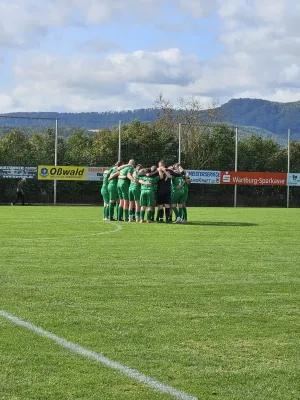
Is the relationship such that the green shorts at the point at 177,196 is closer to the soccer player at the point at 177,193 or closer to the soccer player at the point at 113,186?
the soccer player at the point at 177,193

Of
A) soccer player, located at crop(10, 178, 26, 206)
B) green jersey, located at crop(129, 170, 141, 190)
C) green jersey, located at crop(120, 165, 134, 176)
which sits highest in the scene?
Result: green jersey, located at crop(120, 165, 134, 176)

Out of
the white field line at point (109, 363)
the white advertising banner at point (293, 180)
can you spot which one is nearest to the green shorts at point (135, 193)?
the white field line at point (109, 363)

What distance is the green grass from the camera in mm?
5660

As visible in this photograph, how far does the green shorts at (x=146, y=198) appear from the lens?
24.0 metres

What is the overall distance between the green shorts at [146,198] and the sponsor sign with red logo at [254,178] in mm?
24330

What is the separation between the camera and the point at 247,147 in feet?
174

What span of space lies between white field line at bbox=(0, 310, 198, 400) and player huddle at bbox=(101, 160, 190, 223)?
653 inches

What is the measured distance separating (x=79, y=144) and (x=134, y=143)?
4985 mm

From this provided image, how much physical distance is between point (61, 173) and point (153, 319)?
3816 cm

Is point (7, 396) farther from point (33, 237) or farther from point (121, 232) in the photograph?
point (121, 232)

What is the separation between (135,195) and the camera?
2464cm

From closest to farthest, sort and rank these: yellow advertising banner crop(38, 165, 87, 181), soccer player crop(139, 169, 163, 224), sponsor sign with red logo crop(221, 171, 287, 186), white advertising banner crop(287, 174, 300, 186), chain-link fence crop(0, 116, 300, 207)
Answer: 1. soccer player crop(139, 169, 163, 224)
2. yellow advertising banner crop(38, 165, 87, 181)
3. chain-link fence crop(0, 116, 300, 207)
4. sponsor sign with red logo crop(221, 171, 287, 186)
5. white advertising banner crop(287, 174, 300, 186)

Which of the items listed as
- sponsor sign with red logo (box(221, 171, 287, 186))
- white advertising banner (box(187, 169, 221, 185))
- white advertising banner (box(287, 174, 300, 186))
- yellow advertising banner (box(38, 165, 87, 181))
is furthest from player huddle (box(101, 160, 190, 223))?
white advertising banner (box(287, 174, 300, 186))

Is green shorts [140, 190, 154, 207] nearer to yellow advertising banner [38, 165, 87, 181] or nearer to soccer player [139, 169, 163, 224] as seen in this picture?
soccer player [139, 169, 163, 224]
